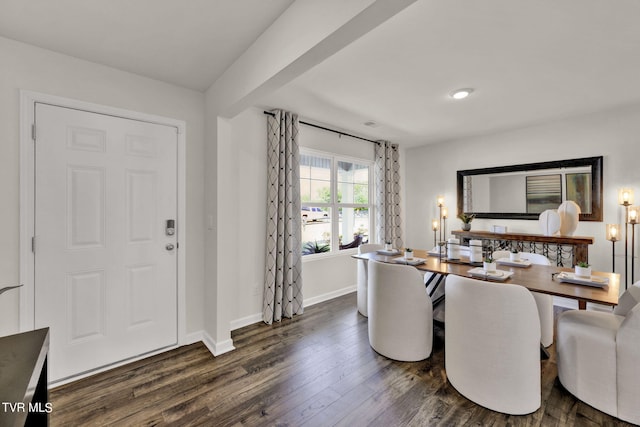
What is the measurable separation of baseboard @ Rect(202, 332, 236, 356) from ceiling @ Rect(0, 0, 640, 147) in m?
2.33

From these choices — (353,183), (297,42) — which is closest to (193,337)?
Answer: (297,42)

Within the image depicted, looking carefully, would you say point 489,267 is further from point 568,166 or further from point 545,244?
point 568,166

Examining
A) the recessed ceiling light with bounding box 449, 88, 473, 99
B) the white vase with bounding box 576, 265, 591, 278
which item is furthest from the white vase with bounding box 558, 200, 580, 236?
the recessed ceiling light with bounding box 449, 88, 473, 99

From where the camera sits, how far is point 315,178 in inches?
149

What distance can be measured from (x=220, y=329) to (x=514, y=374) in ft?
7.30

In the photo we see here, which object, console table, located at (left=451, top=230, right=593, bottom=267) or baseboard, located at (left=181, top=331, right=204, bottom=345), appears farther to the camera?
console table, located at (left=451, top=230, right=593, bottom=267)

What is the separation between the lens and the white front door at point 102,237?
2035 millimetres

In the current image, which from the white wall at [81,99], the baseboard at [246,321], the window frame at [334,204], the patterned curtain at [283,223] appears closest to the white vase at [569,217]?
the window frame at [334,204]

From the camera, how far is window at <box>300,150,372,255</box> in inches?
147

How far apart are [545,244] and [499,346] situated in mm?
2650

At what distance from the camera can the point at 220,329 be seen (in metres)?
2.51

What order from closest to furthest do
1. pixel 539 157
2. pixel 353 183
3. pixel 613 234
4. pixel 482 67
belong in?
pixel 482 67
pixel 613 234
pixel 539 157
pixel 353 183

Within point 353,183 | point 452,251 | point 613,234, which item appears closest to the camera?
point 452,251

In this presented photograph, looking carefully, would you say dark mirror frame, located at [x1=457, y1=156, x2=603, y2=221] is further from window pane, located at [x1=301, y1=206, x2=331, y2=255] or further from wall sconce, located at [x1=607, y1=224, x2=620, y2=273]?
window pane, located at [x1=301, y1=206, x2=331, y2=255]
